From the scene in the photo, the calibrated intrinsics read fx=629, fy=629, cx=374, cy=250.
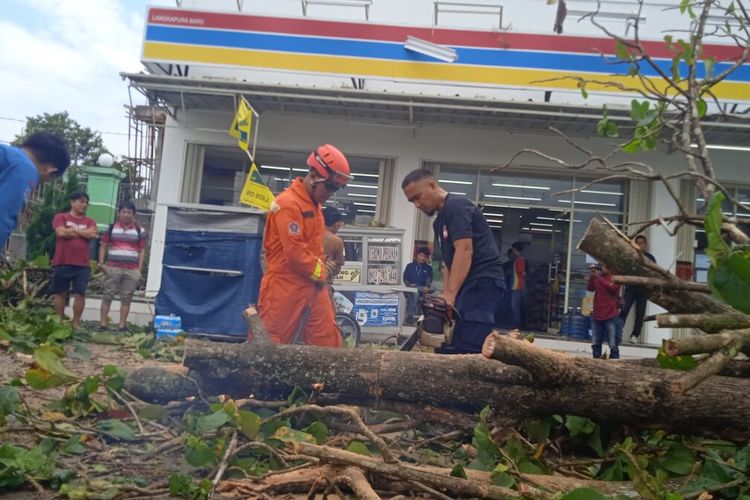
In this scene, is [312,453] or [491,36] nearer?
[312,453]

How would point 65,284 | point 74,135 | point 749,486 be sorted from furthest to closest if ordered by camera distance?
point 74,135, point 65,284, point 749,486

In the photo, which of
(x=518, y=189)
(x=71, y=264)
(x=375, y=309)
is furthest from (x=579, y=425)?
(x=518, y=189)

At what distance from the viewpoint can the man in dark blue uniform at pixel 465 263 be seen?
3.85 meters

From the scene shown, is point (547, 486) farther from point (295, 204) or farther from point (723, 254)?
point (295, 204)

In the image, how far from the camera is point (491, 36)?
384 inches

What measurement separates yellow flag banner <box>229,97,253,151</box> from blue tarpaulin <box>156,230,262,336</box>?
188cm

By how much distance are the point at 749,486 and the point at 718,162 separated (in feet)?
31.2

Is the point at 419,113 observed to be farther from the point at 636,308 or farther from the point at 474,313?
the point at 474,313

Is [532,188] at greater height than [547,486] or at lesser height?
greater

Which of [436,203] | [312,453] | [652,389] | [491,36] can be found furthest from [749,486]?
[491,36]

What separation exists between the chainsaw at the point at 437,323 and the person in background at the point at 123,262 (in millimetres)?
5451

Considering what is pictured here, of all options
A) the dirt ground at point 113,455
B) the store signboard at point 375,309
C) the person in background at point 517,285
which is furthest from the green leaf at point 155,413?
the person in background at point 517,285

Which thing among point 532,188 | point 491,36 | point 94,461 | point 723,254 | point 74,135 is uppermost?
point 74,135

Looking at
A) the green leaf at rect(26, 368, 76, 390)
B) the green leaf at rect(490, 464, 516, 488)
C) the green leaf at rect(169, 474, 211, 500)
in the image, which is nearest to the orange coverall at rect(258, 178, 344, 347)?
the green leaf at rect(26, 368, 76, 390)
